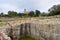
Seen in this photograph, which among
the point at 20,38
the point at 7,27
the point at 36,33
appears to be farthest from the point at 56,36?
the point at 7,27

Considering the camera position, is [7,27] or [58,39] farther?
[7,27]

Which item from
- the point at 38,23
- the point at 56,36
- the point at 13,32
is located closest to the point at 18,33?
the point at 13,32

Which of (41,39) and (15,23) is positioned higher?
(15,23)

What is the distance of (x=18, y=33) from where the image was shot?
2058 cm

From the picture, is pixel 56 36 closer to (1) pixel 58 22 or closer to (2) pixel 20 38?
(1) pixel 58 22

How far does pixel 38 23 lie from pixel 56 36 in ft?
6.94

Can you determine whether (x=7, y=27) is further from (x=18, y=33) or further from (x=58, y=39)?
(x=58, y=39)

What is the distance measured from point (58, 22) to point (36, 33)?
7.06 feet

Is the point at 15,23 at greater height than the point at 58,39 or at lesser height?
greater

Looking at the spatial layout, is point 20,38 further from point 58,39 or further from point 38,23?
point 58,39

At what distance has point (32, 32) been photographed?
67.6 feet

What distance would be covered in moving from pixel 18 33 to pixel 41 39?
212 centimetres

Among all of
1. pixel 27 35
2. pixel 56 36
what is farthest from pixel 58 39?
pixel 27 35

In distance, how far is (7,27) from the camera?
2077cm
